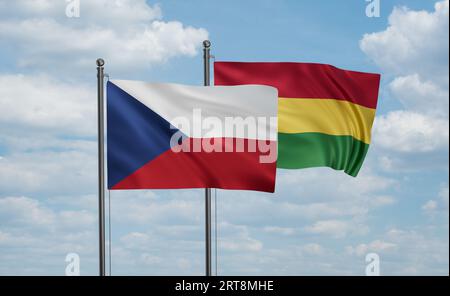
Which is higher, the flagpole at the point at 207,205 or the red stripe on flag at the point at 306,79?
the red stripe on flag at the point at 306,79

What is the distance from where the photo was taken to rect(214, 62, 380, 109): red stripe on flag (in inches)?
706

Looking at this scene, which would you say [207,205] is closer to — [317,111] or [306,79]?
[317,111]

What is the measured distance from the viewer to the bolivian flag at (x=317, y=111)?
18.5m

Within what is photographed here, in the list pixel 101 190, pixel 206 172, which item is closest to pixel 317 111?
pixel 206 172

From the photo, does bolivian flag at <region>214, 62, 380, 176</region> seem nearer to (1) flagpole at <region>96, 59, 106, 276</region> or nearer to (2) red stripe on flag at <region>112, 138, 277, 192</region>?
(2) red stripe on flag at <region>112, 138, 277, 192</region>

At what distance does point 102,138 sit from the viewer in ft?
50.6

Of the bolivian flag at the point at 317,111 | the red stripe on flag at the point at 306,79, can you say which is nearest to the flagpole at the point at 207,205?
the red stripe on flag at the point at 306,79

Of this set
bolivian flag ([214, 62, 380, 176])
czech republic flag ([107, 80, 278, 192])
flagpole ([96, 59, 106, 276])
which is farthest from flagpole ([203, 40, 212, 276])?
flagpole ([96, 59, 106, 276])

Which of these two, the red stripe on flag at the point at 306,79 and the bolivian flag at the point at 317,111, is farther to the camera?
the bolivian flag at the point at 317,111

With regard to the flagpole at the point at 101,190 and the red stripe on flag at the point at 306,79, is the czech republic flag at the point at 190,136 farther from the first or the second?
the red stripe on flag at the point at 306,79

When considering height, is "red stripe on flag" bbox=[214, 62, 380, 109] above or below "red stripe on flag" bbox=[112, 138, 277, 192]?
above

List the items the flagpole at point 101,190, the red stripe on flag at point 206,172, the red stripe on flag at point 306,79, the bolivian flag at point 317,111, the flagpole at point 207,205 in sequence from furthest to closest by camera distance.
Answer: the bolivian flag at point 317,111
the red stripe on flag at point 306,79
the flagpole at point 207,205
the red stripe on flag at point 206,172
the flagpole at point 101,190
